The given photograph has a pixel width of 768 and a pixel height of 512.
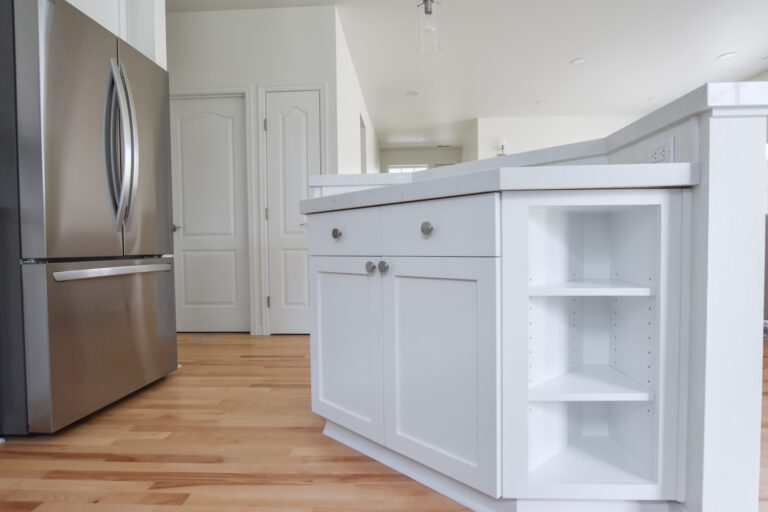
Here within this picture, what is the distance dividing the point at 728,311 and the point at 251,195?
3.21 m

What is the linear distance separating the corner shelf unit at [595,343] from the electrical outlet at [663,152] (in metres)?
0.14

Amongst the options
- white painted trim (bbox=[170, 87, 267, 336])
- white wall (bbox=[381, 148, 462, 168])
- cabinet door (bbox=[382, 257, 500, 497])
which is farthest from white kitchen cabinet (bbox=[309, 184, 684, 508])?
white wall (bbox=[381, 148, 462, 168])

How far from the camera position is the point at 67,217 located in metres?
1.66

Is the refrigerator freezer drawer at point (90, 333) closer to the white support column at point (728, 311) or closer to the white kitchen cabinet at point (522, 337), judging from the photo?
the white kitchen cabinet at point (522, 337)

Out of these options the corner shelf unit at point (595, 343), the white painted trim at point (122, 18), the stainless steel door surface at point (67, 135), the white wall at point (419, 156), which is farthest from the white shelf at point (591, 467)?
the white wall at point (419, 156)

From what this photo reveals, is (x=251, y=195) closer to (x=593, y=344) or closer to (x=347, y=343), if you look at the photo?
(x=347, y=343)

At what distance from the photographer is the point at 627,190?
3.36 feet

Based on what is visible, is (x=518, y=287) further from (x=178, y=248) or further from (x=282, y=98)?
(x=178, y=248)

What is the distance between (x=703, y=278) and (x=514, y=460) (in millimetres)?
597

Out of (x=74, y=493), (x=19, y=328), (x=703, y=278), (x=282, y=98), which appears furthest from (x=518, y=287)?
(x=282, y=98)

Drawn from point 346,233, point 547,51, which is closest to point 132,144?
point 346,233

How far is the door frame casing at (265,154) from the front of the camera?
3.54 meters

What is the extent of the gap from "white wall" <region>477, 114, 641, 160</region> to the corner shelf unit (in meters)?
5.67

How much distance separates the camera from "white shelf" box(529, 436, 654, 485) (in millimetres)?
1067
